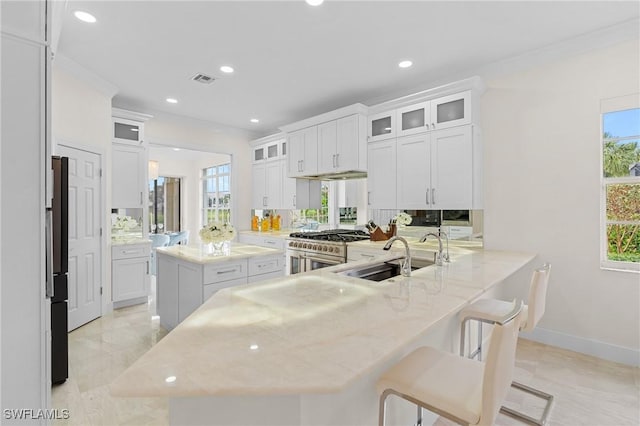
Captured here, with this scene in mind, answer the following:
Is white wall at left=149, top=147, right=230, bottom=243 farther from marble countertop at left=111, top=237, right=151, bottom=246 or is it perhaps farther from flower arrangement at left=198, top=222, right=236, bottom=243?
flower arrangement at left=198, top=222, right=236, bottom=243

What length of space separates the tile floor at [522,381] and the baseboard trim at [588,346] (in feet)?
0.20

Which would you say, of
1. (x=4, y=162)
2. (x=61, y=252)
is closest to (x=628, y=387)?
(x=4, y=162)

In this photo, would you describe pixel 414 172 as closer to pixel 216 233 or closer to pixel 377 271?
pixel 377 271

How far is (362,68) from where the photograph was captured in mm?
3266

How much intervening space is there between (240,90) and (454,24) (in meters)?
2.49

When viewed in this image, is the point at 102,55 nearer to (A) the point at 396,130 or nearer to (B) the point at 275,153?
(B) the point at 275,153

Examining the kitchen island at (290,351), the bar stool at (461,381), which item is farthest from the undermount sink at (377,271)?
the bar stool at (461,381)

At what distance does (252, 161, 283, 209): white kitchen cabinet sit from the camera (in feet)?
17.5

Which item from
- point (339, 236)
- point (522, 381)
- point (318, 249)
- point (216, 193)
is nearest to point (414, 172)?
point (339, 236)

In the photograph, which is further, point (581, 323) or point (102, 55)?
point (102, 55)

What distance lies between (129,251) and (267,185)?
2.36 metres

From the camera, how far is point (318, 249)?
4.04 m

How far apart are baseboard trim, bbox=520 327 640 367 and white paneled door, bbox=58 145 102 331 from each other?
4.75m

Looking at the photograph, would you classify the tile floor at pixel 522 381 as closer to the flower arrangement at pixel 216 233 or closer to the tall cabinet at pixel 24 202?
the tall cabinet at pixel 24 202
